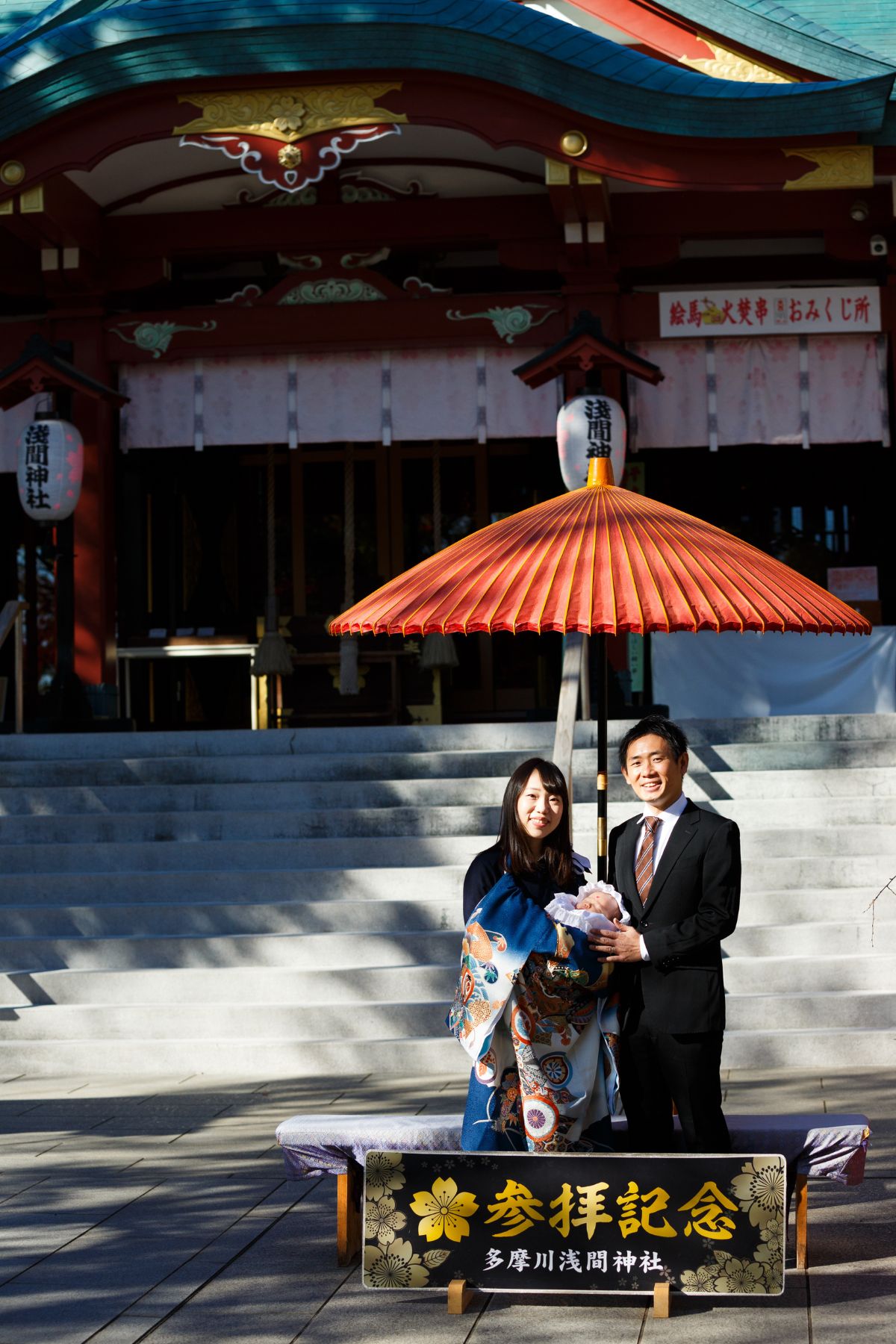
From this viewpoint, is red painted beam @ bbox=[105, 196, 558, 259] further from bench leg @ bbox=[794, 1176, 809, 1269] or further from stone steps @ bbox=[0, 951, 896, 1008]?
bench leg @ bbox=[794, 1176, 809, 1269]

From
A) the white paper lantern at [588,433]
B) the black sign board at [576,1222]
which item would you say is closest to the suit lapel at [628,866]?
the black sign board at [576,1222]

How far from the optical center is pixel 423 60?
1058 cm

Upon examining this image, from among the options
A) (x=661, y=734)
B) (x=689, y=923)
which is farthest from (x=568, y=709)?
(x=689, y=923)

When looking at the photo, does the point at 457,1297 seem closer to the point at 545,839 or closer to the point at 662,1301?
the point at 662,1301

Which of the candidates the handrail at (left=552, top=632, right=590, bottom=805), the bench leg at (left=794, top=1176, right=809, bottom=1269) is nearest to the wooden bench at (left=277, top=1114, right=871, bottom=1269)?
the bench leg at (left=794, top=1176, right=809, bottom=1269)

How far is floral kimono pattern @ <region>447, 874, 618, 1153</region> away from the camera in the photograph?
4.29 metres

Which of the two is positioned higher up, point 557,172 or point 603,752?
point 557,172

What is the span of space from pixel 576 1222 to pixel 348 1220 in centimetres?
77

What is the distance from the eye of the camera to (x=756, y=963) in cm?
749

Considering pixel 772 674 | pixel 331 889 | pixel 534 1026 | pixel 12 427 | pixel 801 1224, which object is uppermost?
pixel 12 427

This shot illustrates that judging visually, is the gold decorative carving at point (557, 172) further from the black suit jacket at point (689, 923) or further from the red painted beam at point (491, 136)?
the black suit jacket at point (689, 923)

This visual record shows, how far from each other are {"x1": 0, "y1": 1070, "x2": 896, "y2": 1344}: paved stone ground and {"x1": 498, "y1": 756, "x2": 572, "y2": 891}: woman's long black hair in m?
1.18

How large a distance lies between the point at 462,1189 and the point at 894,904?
4.37 meters

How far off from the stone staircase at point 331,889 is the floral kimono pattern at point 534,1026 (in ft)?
9.09
